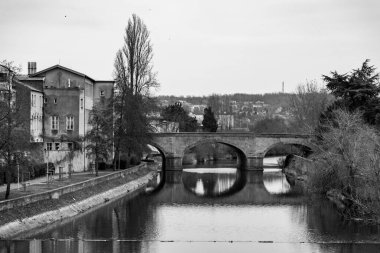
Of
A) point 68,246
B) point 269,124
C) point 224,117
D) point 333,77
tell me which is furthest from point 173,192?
point 224,117

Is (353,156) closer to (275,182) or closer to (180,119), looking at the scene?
(275,182)

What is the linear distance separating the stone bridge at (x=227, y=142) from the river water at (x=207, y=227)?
72.1ft

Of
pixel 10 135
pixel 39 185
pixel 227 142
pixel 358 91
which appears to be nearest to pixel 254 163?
pixel 227 142

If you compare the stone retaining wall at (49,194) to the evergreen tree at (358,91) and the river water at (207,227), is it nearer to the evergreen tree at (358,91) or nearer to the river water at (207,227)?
the river water at (207,227)

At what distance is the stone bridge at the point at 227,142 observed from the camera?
7506 cm

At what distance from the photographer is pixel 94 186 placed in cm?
4362

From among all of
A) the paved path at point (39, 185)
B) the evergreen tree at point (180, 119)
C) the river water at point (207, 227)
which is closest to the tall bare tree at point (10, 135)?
the paved path at point (39, 185)

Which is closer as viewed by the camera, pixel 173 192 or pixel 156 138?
pixel 173 192

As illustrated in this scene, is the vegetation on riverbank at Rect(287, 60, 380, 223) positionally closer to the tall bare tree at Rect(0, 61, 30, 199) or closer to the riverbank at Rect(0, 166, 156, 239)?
the riverbank at Rect(0, 166, 156, 239)

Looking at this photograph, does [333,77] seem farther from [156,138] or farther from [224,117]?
[224,117]

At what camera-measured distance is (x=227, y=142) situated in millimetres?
76438

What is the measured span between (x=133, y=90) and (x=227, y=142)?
16487mm

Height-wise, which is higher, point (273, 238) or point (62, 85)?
point (62, 85)

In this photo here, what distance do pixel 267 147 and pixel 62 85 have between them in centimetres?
3061
